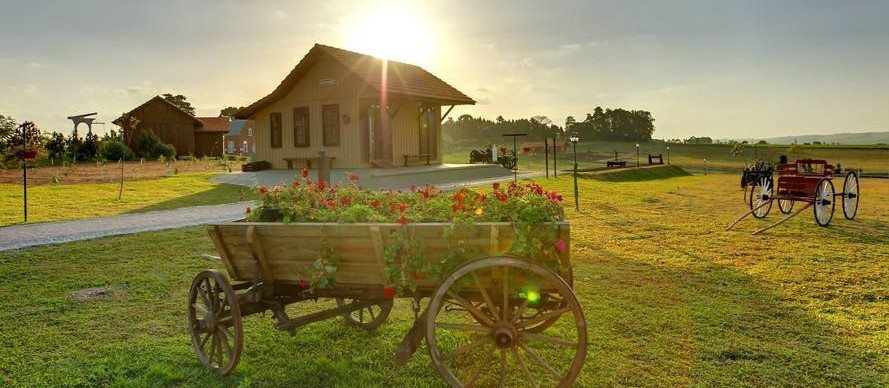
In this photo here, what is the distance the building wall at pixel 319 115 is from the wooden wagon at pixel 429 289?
18497 mm

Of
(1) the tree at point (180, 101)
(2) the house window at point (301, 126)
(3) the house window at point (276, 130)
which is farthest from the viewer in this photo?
(1) the tree at point (180, 101)

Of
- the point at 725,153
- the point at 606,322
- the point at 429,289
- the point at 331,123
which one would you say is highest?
the point at 331,123

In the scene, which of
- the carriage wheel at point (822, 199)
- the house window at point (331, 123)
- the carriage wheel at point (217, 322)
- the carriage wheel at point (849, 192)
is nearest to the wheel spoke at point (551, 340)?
the carriage wheel at point (217, 322)

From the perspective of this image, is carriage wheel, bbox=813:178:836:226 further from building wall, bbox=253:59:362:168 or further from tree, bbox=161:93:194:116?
tree, bbox=161:93:194:116

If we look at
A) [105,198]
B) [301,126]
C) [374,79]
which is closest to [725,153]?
[374,79]

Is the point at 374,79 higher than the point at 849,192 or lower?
higher

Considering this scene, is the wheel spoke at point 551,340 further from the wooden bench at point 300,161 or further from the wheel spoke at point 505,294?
the wooden bench at point 300,161

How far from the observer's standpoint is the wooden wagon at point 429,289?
339cm

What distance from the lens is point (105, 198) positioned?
16.8 metres

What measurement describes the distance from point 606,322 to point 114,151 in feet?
131

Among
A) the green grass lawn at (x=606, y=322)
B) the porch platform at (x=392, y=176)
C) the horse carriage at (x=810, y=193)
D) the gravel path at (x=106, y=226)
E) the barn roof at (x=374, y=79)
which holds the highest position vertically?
the barn roof at (x=374, y=79)

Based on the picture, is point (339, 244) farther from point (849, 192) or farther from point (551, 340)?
point (849, 192)

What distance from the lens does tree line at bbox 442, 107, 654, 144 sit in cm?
7188

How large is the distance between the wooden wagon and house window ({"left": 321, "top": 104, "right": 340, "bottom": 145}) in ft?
62.5
